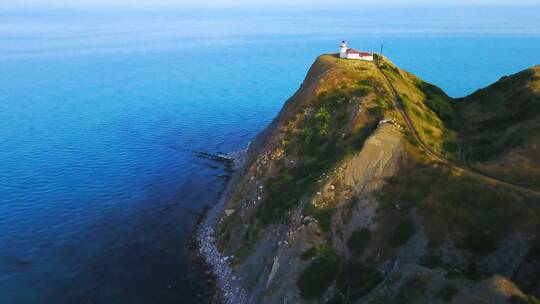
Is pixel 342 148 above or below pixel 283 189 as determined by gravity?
above

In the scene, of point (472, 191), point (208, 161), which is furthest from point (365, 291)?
point (208, 161)

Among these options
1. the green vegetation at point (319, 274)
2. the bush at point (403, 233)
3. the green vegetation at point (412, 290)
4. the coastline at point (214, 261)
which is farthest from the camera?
the coastline at point (214, 261)

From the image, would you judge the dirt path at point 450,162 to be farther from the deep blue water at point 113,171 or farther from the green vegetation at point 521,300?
the deep blue water at point 113,171

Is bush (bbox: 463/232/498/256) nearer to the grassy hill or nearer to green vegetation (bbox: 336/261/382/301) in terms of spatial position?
the grassy hill

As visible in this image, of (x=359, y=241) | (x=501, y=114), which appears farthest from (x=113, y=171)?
(x=501, y=114)

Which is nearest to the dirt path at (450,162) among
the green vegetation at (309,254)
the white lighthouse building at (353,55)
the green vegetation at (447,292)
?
the green vegetation at (447,292)

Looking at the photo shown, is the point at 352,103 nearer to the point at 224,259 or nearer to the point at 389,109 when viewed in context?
the point at 389,109

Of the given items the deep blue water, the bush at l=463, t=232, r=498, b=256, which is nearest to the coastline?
the deep blue water
